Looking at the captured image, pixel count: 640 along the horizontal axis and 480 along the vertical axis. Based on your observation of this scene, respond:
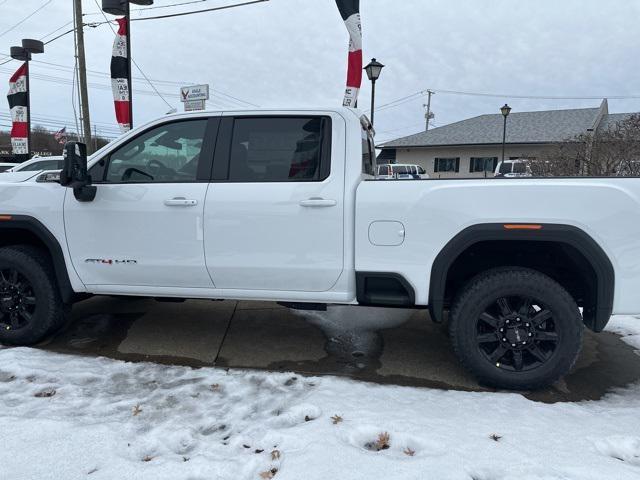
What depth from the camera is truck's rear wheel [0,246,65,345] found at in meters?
3.69

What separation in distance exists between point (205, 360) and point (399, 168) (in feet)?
78.0

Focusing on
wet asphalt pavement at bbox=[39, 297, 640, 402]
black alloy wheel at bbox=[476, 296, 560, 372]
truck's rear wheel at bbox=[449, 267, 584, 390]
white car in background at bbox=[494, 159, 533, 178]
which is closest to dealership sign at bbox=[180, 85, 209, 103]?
wet asphalt pavement at bbox=[39, 297, 640, 402]

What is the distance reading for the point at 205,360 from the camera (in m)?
3.71

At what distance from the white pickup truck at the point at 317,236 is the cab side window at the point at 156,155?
1 centimetres

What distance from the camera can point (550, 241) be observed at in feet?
9.86

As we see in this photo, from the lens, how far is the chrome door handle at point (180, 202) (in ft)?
11.0

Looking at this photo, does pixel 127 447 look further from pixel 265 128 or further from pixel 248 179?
pixel 265 128

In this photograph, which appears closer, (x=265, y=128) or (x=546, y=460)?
(x=546, y=460)

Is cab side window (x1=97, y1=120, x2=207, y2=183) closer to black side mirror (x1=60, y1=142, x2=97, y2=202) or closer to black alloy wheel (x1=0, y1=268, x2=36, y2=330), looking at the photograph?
black side mirror (x1=60, y1=142, x2=97, y2=202)

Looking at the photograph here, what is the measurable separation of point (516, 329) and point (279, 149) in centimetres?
210

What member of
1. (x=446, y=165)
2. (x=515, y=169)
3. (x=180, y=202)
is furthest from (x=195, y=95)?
(x=446, y=165)

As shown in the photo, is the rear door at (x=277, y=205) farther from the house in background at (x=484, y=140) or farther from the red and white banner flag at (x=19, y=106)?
the house in background at (x=484, y=140)

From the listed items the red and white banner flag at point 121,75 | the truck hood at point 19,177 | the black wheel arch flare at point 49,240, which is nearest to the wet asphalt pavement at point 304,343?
the black wheel arch flare at point 49,240

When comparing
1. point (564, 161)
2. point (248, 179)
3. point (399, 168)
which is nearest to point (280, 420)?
point (248, 179)
